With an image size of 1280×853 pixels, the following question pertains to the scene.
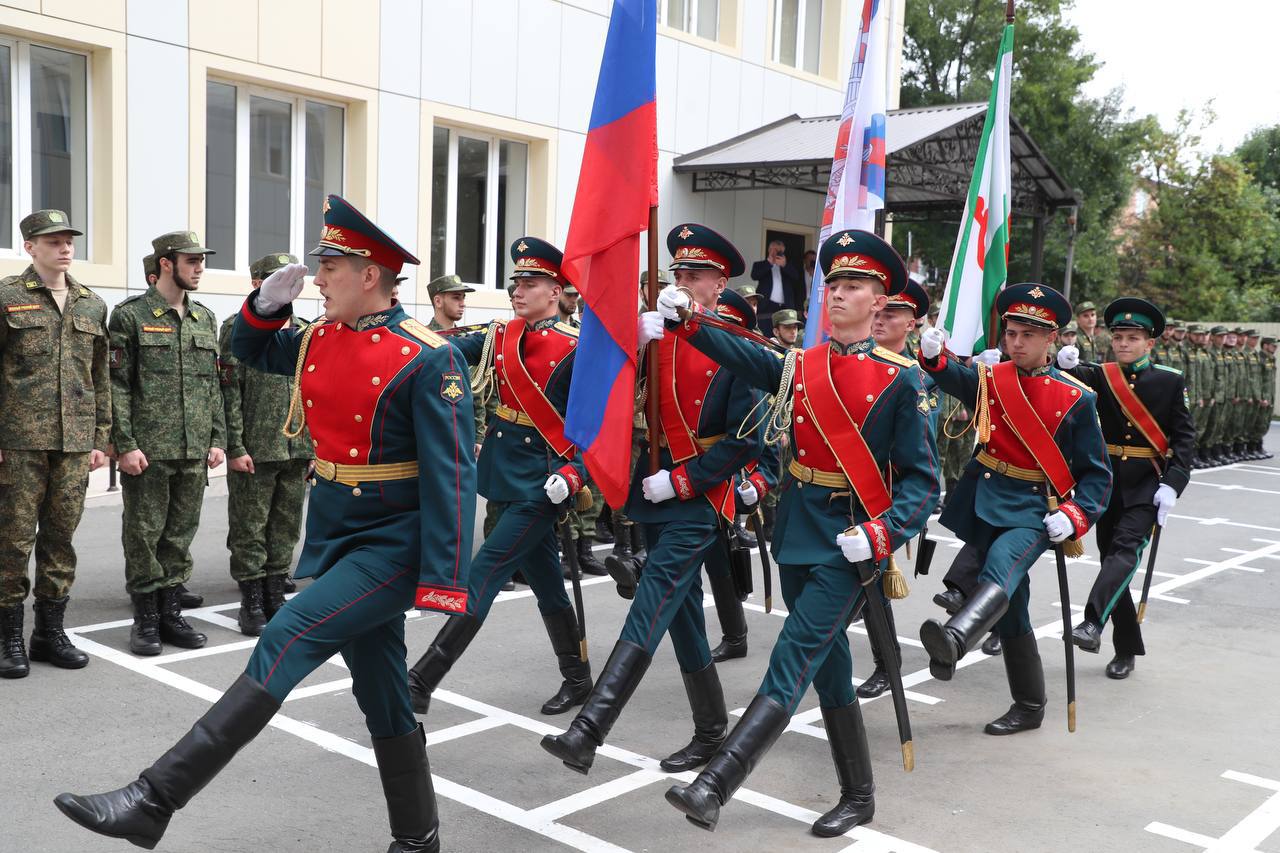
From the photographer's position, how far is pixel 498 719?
5.45m

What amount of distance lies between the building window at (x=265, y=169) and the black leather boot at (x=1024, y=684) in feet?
28.2

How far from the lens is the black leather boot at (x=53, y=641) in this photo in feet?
19.2

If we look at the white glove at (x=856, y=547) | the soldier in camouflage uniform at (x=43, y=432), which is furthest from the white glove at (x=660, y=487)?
the soldier in camouflage uniform at (x=43, y=432)

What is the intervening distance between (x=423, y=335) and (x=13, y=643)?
3.22m

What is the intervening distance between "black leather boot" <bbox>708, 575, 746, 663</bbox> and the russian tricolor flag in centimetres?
188

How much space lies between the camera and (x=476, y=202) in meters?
14.3

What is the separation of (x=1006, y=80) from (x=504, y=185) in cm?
816

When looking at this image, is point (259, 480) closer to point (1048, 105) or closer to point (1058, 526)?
point (1058, 526)

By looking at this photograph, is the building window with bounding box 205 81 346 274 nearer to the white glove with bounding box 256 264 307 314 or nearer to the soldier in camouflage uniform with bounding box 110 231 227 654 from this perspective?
the soldier in camouflage uniform with bounding box 110 231 227 654

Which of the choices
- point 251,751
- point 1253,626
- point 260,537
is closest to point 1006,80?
point 1253,626

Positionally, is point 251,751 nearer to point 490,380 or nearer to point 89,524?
point 490,380

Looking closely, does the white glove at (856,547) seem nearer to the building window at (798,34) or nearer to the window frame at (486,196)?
the window frame at (486,196)

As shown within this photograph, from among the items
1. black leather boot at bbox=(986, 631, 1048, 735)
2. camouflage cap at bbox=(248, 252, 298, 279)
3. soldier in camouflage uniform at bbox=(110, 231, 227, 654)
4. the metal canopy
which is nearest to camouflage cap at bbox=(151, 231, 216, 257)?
soldier in camouflage uniform at bbox=(110, 231, 227, 654)

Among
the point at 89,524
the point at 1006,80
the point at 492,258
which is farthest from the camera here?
the point at 492,258
